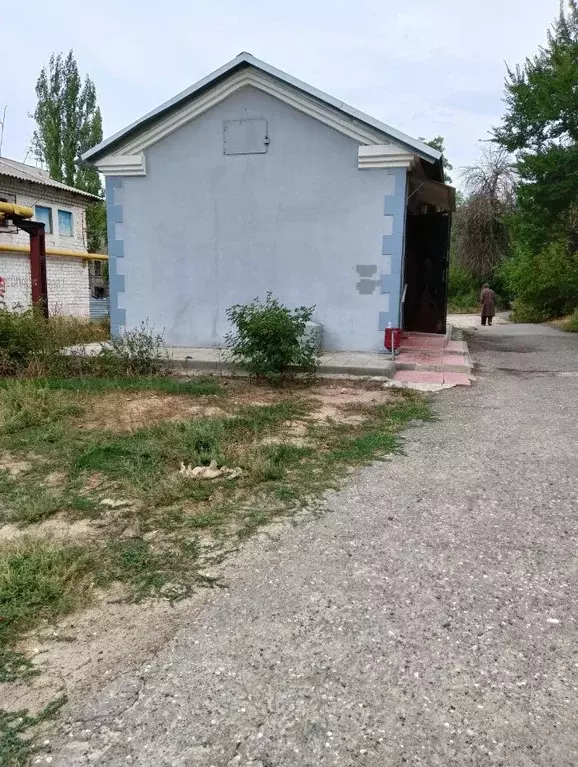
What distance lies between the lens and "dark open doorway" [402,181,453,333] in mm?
12047

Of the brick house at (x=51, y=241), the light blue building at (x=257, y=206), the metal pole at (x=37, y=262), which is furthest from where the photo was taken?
the brick house at (x=51, y=241)

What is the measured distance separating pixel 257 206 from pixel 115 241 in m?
2.68

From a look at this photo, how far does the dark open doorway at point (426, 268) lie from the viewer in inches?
474

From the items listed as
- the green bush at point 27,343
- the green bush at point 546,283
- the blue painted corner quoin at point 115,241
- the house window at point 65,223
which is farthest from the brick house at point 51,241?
the green bush at point 546,283

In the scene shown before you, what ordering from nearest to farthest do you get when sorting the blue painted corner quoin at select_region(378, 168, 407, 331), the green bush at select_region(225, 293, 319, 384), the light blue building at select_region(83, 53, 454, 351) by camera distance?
the green bush at select_region(225, 293, 319, 384), the blue painted corner quoin at select_region(378, 168, 407, 331), the light blue building at select_region(83, 53, 454, 351)

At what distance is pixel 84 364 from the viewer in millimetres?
8859

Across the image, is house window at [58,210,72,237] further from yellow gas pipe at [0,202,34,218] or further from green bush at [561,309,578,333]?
green bush at [561,309,578,333]

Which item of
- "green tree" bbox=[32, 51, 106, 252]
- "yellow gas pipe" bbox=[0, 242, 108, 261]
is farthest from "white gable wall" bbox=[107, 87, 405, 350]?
"green tree" bbox=[32, 51, 106, 252]

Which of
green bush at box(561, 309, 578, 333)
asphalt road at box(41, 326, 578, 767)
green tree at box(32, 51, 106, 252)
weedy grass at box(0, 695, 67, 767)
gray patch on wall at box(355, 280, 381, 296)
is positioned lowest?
weedy grass at box(0, 695, 67, 767)

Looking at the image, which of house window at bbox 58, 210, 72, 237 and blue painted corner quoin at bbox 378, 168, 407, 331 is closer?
blue painted corner quoin at bbox 378, 168, 407, 331

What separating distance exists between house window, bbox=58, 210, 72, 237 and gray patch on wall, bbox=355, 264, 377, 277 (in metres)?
15.4

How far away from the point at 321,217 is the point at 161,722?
8.61m

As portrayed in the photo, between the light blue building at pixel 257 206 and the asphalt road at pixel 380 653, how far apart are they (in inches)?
233

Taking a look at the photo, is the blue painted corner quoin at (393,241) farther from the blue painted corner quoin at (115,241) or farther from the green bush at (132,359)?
the blue painted corner quoin at (115,241)
